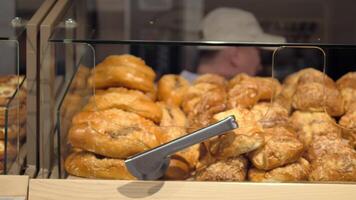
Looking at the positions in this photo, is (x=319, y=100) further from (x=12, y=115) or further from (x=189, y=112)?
(x=12, y=115)

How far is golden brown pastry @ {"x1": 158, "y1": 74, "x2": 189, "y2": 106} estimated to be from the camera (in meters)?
1.39

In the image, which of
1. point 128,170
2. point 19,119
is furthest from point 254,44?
point 19,119

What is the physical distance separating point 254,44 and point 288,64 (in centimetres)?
39

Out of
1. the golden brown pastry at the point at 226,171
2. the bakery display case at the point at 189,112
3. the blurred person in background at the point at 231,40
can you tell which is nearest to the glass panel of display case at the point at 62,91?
the bakery display case at the point at 189,112

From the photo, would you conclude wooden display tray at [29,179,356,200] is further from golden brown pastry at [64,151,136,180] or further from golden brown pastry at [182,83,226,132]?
golden brown pastry at [182,83,226,132]

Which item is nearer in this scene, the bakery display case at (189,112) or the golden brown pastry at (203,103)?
the bakery display case at (189,112)

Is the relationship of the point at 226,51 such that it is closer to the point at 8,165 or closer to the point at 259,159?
the point at 259,159

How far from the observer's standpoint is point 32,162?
123cm

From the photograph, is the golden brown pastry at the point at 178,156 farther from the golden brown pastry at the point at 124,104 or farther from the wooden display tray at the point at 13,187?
the wooden display tray at the point at 13,187

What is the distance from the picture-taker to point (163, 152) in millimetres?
1104

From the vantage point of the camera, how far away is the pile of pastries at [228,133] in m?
1.16

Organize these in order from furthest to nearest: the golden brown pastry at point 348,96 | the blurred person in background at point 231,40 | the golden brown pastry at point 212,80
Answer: the blurred person in background at point 231,40
the golden brown pastry at point 212,80
the golden brown pastry at point 348,96

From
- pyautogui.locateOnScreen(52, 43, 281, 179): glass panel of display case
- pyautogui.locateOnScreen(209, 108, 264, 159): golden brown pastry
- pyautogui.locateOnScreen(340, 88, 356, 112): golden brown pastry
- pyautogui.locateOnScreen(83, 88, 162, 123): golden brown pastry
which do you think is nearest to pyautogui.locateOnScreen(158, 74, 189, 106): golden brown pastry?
pyautogui.locateOnScreen(52, 43, 281, 179): glass panel of display case

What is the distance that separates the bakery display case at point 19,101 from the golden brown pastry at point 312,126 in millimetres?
499
